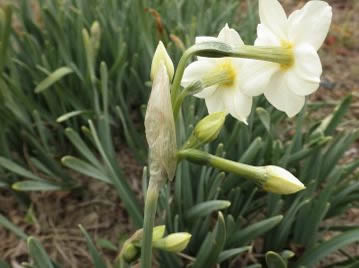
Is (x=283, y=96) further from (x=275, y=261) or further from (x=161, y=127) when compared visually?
(x=275, y=261)

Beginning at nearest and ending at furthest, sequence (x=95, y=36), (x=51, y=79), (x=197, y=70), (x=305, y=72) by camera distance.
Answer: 1. (x=305, y=72)
2. (x=197, y=70)
3. (x=51, y=79)
4. (x=95, y=36)

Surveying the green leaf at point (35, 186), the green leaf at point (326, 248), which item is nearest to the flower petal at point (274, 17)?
the green leaf at point (326, 248)

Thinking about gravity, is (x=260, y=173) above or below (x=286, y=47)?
below

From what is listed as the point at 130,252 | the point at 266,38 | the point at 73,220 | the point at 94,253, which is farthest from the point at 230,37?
the point at 73,220

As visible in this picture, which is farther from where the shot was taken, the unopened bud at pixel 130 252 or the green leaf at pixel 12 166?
the green leaf at pixel 12 166

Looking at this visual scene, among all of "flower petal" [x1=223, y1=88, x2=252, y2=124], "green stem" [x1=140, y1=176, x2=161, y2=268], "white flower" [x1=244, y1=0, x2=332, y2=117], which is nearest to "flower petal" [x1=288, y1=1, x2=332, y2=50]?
"white flower" [x1=244, y1=0, x2=332, y2=117]

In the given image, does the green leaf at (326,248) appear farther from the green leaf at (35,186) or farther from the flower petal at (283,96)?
the green leaf at (35,186)

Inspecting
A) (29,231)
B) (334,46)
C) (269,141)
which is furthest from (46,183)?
(334,46)

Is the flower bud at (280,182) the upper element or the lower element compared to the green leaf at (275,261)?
upper
